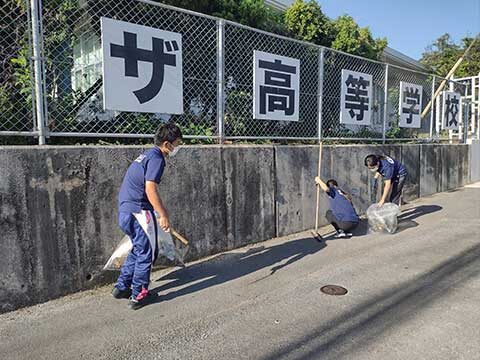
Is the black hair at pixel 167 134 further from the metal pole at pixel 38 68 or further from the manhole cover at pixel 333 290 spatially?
the manhole cover at pixel 333 290

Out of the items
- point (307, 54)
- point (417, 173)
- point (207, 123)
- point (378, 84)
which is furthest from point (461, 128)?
point (207, 123)

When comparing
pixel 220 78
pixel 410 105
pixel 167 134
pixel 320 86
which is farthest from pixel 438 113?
pixel 167 134

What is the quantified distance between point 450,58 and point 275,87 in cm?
2116

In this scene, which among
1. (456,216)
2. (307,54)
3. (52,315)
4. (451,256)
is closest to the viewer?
(52,315)

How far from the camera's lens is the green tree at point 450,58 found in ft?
65.7

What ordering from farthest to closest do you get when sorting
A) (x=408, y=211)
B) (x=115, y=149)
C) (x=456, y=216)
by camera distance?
(x=408, y=211), (x=456, y=216), (x=115, y=149)

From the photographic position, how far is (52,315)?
132 inches

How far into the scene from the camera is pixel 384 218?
6.11 m

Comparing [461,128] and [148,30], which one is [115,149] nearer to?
[148,30]

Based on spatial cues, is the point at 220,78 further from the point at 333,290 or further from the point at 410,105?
the point at 410,105

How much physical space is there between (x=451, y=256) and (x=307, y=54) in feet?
13.3

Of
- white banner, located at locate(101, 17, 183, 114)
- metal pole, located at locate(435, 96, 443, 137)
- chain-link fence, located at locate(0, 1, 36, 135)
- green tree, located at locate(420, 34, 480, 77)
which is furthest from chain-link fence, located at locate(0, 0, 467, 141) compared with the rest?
green tree, located at locate(420, 34, 480, 77)

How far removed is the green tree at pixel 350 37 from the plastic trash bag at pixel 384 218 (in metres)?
5.20

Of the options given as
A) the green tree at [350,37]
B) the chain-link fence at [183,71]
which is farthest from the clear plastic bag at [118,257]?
the green tree at [350,37]
